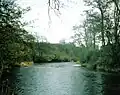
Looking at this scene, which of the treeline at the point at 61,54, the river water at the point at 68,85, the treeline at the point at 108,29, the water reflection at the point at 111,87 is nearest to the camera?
the water reflection at the point at 111,87

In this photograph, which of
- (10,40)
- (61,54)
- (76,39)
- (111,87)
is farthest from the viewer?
(61,54)

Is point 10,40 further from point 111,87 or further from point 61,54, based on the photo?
point 61,54

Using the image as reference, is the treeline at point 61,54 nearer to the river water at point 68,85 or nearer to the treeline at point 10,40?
the river water at point 68,85

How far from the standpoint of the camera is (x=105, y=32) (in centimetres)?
4178

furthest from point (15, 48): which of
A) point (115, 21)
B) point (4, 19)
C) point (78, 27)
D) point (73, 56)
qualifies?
point (73, 56)

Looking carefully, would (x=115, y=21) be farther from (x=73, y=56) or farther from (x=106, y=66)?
(x=73, y=56)

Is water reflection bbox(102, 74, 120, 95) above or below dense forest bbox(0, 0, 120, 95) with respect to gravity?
below

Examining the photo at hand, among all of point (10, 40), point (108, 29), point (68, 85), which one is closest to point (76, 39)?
point (108, 29)

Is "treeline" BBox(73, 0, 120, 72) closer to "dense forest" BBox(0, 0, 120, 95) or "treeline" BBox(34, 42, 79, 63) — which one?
"dense forest" BBox(0, 0, 120, 95)

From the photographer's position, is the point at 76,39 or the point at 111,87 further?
the point at 76,39

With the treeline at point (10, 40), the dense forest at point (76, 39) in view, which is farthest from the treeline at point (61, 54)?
the treeline at point (10, 40)

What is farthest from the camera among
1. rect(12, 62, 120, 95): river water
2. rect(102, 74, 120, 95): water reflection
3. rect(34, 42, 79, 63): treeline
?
rect(34, 42, 79, 63): treeline

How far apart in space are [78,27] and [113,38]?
21958 mm

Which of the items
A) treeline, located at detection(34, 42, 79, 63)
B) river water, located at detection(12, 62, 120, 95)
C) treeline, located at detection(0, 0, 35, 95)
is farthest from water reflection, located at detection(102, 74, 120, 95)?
treeline, located at detection(34, 42, 79, 63)
